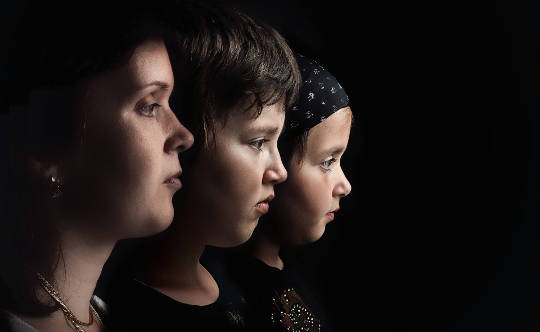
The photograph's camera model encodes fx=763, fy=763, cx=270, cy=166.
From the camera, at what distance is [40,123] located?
1.02 m

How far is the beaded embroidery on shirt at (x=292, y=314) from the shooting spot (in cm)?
149

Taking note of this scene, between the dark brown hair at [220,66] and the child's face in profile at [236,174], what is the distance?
0.03 metres

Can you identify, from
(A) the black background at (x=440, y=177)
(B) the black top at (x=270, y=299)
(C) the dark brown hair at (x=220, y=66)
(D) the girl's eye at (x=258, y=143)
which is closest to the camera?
(C) the dark brown hair at (x=220, y=66)

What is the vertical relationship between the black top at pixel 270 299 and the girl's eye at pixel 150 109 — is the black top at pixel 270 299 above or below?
below

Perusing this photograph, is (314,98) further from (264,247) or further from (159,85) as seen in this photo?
(159,85)

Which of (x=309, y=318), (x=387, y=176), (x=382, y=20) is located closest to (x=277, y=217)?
(x=309, y=318)

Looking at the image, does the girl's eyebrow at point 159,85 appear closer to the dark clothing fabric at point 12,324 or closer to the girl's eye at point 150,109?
the girl's eye at point 150,109

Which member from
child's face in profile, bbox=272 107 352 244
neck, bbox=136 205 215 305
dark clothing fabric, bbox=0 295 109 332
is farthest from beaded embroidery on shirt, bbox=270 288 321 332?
dark clothing fabric, bbox=0 295 109 332

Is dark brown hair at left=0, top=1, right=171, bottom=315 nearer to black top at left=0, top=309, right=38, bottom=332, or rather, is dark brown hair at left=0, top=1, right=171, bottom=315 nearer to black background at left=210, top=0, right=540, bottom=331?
black top at left=0, top=309, right=38, bottom=332

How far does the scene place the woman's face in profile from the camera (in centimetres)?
103

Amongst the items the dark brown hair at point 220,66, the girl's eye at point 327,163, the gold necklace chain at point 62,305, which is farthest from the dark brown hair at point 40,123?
the girl's eye at point 327,163

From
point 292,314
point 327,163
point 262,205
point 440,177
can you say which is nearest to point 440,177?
point 440,177

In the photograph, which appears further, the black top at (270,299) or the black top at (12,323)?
the black top at (270,299)

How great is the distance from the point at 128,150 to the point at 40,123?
0.12m
